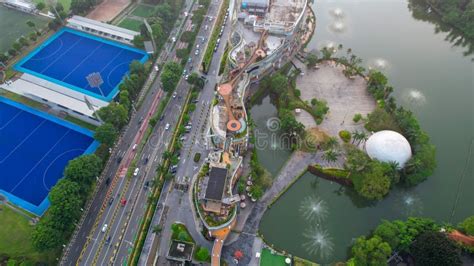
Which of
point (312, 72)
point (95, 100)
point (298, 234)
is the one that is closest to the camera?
point (298, 234)

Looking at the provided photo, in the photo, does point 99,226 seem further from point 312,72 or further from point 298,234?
point 312,72

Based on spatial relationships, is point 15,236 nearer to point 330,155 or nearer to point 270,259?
point 270,259

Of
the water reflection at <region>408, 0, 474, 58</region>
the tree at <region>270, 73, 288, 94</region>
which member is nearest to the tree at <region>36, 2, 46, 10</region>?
the tree at <region>270, 73, 288, 94</region>

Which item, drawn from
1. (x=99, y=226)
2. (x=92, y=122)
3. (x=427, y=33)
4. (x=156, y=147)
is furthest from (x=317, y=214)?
(x=427, y=33)

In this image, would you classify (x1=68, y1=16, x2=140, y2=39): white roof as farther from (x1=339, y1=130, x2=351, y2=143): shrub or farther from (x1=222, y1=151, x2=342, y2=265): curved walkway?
(x1=339, y1=130, x2=351, y2=143): shrub

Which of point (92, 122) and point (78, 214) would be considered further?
point (92, 122)

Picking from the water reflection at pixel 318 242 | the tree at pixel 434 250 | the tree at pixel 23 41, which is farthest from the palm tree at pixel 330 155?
the tree at pixel 23 41

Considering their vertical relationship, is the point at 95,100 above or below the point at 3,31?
below
